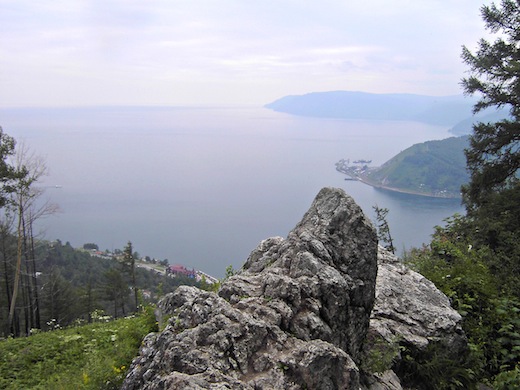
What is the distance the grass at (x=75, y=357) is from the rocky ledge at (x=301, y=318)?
0.83m

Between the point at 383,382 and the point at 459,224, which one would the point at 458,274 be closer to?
the point at 383,382

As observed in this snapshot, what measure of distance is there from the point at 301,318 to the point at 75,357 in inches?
243

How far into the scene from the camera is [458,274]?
28.3 ft

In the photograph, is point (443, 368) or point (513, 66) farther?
point (513, 66)

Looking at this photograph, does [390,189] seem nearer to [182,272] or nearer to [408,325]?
[182,272]

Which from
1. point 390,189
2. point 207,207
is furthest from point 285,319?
point 207,207

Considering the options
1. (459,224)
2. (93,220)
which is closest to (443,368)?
(459,224)

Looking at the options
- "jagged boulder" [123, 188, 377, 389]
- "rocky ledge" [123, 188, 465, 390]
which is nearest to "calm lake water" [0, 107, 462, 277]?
"rocky ledge" [123, 188, 465, 390]

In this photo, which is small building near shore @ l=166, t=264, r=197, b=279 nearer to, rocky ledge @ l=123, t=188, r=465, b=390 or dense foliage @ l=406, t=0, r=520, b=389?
dense foliage @ l=406, t=0, r=520, b=389

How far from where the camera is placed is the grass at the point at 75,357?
16.9 feet

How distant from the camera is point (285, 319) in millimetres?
4449

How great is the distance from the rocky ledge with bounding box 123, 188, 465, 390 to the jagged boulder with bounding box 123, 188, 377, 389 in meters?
0.01

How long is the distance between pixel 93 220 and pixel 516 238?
132 meters

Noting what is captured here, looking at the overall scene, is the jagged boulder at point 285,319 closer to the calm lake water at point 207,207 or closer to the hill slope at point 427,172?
the calm lake water at point 207,207
